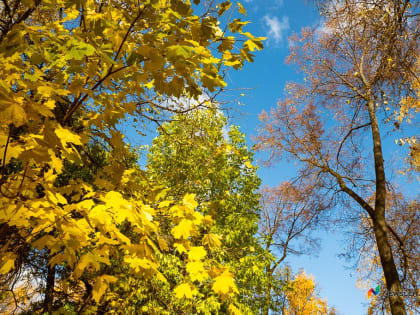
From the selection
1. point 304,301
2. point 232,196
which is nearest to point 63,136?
point 232,196

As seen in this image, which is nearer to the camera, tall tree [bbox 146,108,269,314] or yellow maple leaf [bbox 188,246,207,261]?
yellow maple leaf [bbox 188,246,207,261]

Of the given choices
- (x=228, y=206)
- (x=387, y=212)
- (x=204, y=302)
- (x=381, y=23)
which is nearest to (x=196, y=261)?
(x=381, y=23)

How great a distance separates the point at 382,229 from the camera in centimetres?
726

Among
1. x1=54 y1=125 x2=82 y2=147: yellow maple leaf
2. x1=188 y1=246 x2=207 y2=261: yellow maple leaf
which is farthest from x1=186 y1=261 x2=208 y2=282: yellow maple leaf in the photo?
x1=54 y1=125 x2=82 y2=147: yellow maple leaf

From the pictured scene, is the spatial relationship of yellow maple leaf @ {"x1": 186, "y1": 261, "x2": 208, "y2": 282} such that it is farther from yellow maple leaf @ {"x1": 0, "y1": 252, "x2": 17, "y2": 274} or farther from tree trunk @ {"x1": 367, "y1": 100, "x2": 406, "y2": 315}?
tree trunk @ {"x1": 367, "y1": 100, "x2": 406, "y2": 315}

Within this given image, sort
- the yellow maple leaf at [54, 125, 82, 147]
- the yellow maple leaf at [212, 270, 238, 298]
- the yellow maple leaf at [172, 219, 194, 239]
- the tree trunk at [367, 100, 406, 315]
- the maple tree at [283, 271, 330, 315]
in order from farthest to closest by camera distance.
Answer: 1. the maple tree at [283, 271, 330, 315]
2. the tree trunk at [367, 100, 406, 315]
3. the yellow maple leaf at [172, 219, 194, 239]
4. the yellow maple leaf at [212, 270, 238, 298]
5. the yellow maple leaf at [54, 125, 82, 147]

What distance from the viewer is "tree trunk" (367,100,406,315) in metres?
6.30

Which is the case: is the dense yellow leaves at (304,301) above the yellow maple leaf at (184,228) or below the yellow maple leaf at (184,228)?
above

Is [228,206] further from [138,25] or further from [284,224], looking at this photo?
[138,25]

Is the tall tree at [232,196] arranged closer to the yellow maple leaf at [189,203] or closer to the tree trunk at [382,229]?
the tree trunk at [382,229]

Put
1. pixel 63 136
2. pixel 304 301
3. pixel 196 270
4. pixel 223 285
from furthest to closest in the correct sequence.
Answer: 1. pixel 304 301
2. pixel 196 270
3. pixel 223 285
4. pixel 63 136

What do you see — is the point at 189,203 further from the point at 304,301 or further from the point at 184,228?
the point at 304,301

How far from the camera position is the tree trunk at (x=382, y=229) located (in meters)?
6.30

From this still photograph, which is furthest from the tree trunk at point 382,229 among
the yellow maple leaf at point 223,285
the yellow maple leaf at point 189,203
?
the yellow maple leaf at point 189,203
